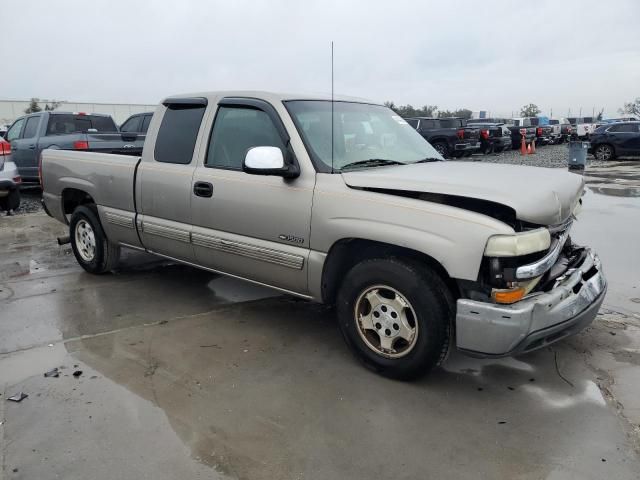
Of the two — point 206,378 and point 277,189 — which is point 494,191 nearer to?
point 277,189

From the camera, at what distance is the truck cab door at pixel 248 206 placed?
12.3 ft

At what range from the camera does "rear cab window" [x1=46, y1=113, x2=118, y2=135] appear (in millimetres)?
10992

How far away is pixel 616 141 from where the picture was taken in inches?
801

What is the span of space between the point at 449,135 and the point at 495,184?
58.1ft

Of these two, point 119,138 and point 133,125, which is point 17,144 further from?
point 119,138

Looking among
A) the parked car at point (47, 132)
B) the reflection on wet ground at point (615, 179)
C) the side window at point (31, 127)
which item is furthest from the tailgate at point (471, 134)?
the side window at point (31, 127)

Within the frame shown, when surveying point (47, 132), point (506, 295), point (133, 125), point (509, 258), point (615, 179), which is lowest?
point (615, 179)

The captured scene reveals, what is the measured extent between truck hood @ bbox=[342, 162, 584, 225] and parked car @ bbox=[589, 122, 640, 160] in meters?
19.2

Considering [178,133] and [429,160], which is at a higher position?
[178,133]

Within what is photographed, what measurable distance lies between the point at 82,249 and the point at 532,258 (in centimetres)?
475

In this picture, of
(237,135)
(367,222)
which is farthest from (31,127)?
(367,222)

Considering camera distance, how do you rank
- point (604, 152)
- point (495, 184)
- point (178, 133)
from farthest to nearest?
1. point (604, 152)
2. point (178, 133)
3. point (495, 184)

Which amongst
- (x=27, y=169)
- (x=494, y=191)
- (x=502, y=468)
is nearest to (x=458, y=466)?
(x=502, y=468)

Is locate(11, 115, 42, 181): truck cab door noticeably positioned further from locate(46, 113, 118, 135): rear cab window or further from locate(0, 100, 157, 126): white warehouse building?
locate(0, 100, 157, 126): white warehouse building
